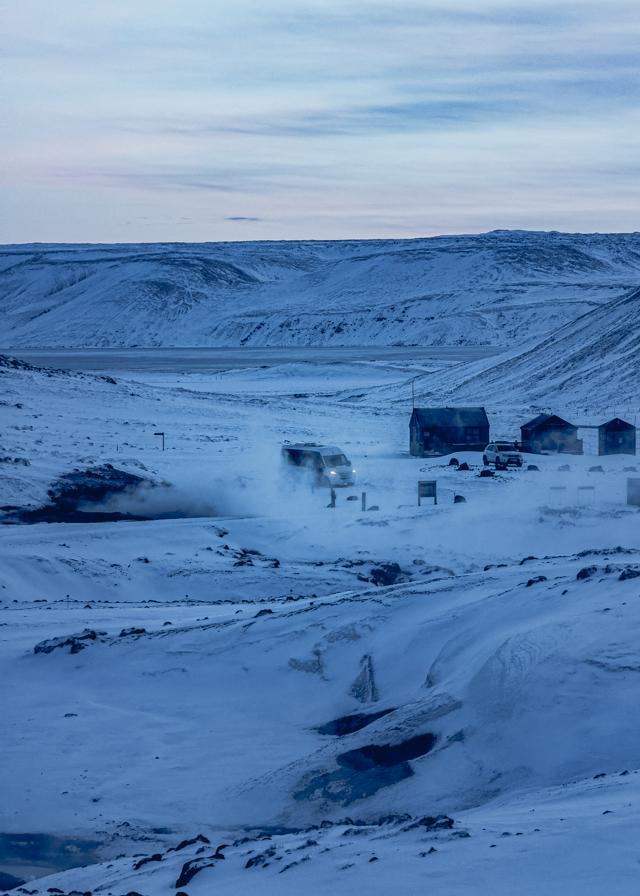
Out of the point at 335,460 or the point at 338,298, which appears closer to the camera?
the point at 335,460

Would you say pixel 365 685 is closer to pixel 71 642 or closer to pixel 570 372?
pixel 71 642

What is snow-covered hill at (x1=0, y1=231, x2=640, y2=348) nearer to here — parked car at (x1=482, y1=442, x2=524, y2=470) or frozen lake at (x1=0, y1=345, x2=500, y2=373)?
frozen lake at (x1=0, y1=345, x2=500, y2=373)

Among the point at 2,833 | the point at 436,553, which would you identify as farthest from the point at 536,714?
the point at 436,553

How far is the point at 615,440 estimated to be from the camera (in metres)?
39.6

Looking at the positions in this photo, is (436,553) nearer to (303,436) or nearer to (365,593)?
(365,593)

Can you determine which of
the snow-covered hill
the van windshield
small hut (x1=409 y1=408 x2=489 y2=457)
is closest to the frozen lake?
the snow-covered hill

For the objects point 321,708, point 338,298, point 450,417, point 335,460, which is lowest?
point 321,708

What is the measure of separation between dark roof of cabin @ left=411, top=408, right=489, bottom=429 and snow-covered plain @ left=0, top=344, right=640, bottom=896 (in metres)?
15.0

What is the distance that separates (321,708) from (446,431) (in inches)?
1134

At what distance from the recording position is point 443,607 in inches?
559

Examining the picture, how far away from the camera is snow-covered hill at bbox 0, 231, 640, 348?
131750 mm

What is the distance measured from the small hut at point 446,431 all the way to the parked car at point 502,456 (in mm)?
4009

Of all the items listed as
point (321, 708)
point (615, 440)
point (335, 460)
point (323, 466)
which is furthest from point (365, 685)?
point (615, 440)

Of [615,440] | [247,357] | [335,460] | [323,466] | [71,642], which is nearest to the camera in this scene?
[71,642]
